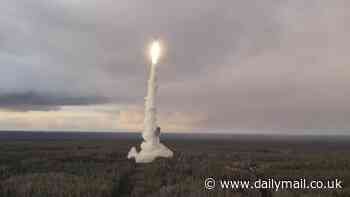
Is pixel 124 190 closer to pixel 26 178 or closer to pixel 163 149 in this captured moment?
pixel 26 178

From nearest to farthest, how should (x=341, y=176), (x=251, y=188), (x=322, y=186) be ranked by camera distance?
1. (x=251, y=188)
2. (x=322, y=186)
3. (x=341, y=176)

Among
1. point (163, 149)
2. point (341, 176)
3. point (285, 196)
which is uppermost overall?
point (163, 149)

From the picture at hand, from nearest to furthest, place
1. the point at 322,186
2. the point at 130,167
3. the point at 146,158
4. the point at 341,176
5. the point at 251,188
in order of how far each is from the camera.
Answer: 1. the point at 251,188
2. the point at 322,186
3. the point at 341,176
4. the point at 130,167
5. the point at 146,158

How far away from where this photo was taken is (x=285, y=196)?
36688 mm

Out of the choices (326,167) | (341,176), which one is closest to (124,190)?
(341,176)

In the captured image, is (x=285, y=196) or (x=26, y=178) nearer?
(x=285, y=196)

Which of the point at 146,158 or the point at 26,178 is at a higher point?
the point at 146,158

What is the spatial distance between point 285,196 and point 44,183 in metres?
22.0

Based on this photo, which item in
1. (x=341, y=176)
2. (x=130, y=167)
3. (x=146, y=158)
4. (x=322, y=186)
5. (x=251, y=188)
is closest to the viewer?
(x=251, y=188)

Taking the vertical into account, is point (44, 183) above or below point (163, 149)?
below

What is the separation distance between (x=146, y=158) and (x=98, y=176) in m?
13.9

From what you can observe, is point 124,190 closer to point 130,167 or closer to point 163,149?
point 130,167

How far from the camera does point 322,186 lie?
44562 millimetres

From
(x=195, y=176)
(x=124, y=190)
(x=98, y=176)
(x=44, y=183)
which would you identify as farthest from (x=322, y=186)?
(x=44, y=183)
